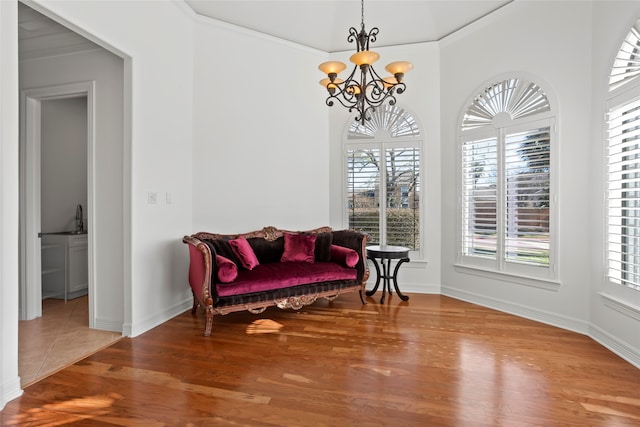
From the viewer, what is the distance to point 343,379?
7.47 feet

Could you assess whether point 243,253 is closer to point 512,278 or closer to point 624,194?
point 512,278

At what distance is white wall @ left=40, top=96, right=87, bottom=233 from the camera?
4.27 metres

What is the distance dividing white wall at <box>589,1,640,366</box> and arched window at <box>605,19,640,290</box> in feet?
0.25

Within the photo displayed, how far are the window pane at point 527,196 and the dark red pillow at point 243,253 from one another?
2.95 m

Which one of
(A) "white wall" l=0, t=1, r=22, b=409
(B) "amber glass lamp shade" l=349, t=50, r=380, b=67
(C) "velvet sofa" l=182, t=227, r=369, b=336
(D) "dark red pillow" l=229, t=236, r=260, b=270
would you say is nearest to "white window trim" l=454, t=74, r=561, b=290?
(C) "velvet sofa" l=182, t=227, r=369, b=336

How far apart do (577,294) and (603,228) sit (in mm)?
735

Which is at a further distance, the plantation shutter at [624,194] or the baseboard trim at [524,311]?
the baseboard trim at [524,311]

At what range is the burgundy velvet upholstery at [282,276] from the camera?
10.5ft

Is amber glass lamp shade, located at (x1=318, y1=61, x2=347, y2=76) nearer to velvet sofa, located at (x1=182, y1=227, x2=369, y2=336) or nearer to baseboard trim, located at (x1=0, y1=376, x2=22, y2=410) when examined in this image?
velvet sofa, located at (x1=182, y1=227, x2=369, y2=336)

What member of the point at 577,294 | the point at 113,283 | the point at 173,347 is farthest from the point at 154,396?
the point at 577,294

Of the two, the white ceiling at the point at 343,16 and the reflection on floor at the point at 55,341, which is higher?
the white ceiling at the point at 343,16

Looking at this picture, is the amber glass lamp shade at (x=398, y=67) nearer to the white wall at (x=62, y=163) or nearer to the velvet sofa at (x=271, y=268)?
the velvet sofa at (x=271, y=268)

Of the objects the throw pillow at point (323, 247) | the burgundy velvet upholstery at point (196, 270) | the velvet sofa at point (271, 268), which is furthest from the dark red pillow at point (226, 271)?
the throw pillow at point (323, 247)

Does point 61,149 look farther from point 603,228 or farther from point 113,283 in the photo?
point 603,228
